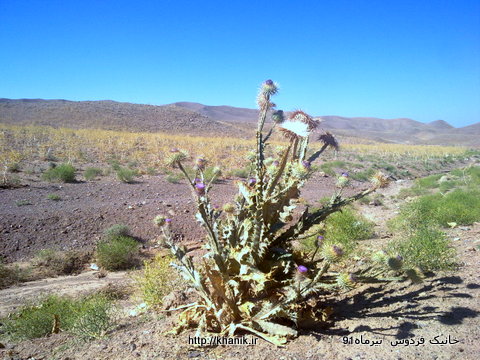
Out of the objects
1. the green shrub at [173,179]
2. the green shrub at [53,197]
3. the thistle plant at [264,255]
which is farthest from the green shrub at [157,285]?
the green shrub at [173,179]

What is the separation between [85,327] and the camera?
3.94m

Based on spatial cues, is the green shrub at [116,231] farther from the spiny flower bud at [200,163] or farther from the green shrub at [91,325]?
the spiny flower bud at [200,163]

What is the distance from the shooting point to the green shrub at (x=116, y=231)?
8719mm

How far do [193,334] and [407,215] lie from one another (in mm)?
7345

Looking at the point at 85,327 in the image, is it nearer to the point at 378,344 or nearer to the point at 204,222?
the point at 204,222

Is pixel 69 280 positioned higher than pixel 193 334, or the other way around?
pixel 193 334

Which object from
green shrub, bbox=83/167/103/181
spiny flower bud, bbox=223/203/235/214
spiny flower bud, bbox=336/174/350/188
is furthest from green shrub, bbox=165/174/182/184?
spiny flower bud, bbox=336/174/350/188

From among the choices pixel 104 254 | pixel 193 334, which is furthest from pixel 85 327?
pixel 104 254

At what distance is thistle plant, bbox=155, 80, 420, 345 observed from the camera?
3.03 meters

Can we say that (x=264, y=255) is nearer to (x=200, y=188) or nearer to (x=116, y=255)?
(x=200, y=188)

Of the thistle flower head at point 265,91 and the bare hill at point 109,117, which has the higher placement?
the bare hill at point 109,117

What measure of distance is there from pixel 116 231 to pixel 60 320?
13.6 ft

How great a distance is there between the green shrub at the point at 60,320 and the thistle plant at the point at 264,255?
1258 mm

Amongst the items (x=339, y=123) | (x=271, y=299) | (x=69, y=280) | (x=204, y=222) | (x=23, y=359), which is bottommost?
(x=69, y=280)
